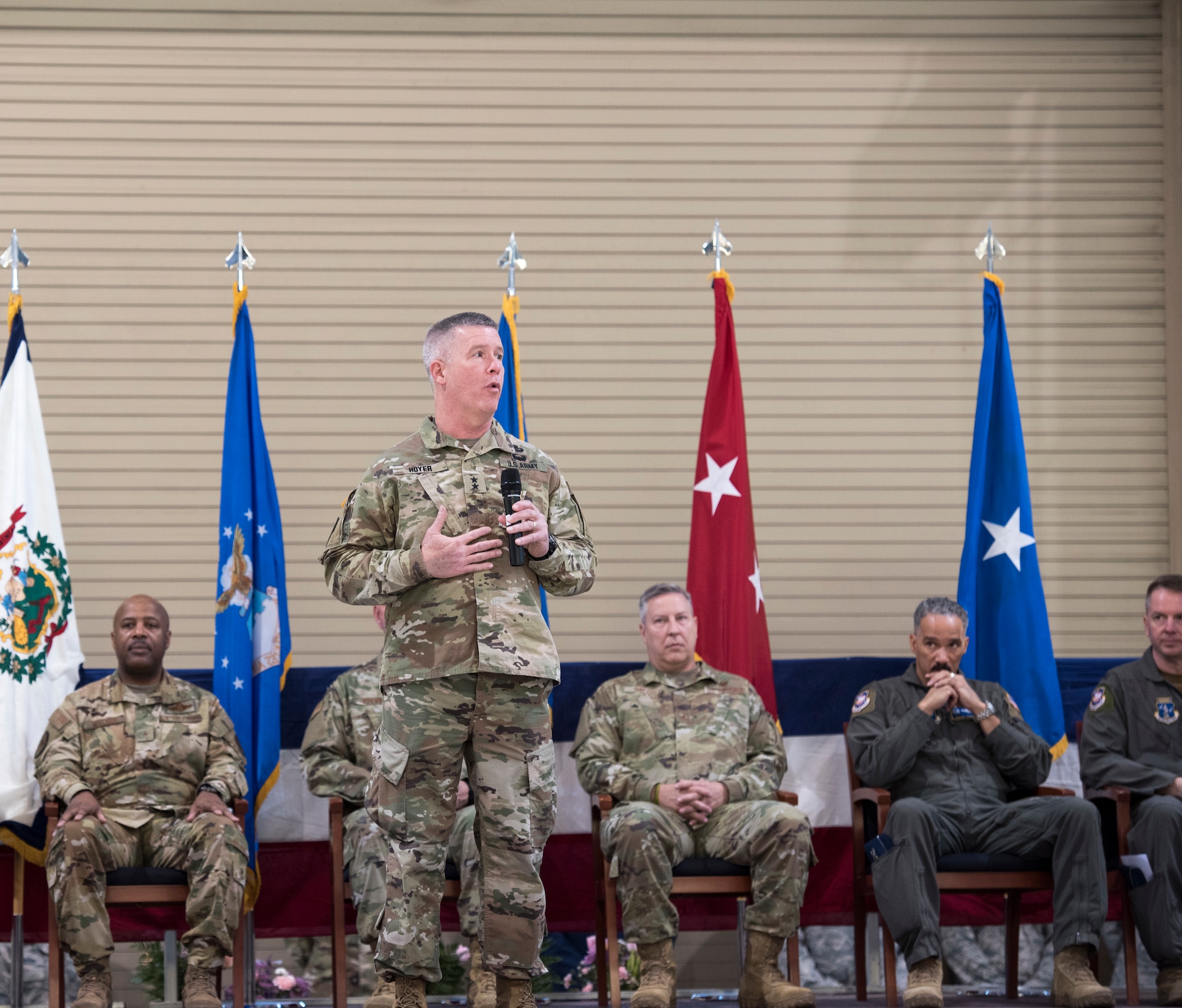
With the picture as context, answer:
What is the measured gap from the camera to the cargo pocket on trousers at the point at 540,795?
311 centimetres

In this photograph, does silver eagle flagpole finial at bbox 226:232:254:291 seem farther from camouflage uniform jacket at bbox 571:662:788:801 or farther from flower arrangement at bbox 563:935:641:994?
flower arrangement at bbox 563:935:641:994

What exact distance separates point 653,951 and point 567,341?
9.09 feet

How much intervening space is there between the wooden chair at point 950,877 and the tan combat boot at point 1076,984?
22 centimetres

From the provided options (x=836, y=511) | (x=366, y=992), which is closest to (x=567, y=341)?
(x=836, y=511)

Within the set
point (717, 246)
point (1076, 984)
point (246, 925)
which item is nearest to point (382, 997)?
point (246, 925)

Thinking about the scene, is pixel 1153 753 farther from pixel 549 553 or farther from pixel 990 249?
pixel 549 553

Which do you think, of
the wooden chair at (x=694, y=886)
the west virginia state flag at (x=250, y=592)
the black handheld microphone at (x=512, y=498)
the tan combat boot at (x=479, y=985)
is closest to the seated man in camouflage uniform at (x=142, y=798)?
the west virginia state flag at (x=250, y=592)

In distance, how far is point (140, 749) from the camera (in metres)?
4.67


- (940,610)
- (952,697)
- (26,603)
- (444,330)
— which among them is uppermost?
(444,330)

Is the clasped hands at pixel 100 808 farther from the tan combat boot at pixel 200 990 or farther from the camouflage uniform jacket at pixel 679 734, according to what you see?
the camouflage uniform jacket at pixel 679 734

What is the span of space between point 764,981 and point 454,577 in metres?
1.92

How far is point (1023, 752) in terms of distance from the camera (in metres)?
4.60

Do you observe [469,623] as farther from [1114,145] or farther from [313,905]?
[1114,145]

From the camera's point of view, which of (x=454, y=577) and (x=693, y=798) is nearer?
(x=454, y=577)
